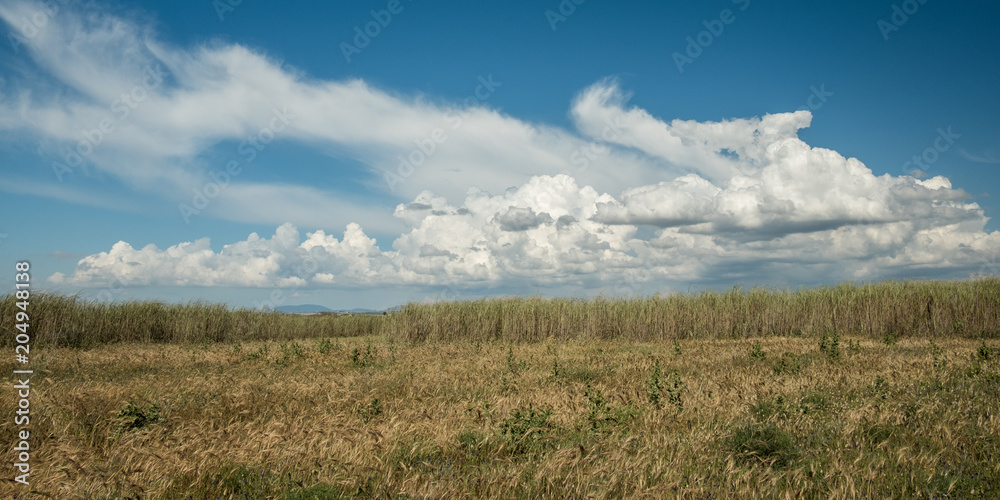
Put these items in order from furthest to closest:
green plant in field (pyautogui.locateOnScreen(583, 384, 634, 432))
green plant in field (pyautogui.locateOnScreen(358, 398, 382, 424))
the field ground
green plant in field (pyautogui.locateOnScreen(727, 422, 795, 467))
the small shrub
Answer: green plant in field (pyautogui.locateOnScreen(358, 398, 382, 424))
the small shrub
green plant in field (pyautogui.locateOnScreen(583, 384, 634, 432))
green plant in field (pyautogui.locateOnScreen(727, 422, 795, 467))
the field ground

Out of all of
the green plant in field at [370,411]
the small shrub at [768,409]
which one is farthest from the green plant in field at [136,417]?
the small shrub at [768,409]

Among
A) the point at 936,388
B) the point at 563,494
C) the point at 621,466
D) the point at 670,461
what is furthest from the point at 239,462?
Result: the point at 936,388

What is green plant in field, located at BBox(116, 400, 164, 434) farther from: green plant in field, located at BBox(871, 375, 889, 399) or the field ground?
green plant in field, located at BBox(871, 375, 889, 399)

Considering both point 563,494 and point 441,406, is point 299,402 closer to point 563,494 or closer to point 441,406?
point 441,406

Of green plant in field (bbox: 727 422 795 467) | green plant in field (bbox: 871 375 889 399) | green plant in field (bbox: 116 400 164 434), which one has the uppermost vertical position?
green plant in field (bbox: 116 400 164 434)

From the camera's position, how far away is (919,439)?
5.07 metres

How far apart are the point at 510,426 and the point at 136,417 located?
425cm

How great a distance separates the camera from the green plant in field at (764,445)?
460 centimetres

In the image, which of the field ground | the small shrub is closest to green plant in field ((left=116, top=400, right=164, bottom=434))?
the field ground

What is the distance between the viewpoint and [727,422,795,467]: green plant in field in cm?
460

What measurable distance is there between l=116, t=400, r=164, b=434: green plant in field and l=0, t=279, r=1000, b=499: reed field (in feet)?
0.12

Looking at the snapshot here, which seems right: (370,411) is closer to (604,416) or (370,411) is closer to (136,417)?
(136,417)

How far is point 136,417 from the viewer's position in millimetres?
5965

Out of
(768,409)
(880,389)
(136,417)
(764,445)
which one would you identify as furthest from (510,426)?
(880,389)
